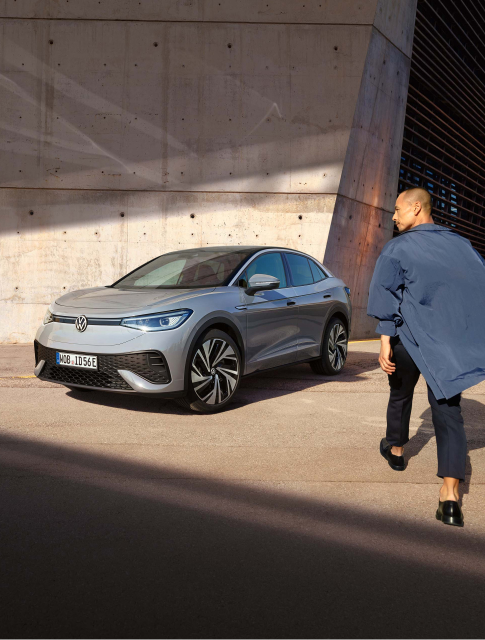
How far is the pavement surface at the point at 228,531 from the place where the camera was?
219 centimetres

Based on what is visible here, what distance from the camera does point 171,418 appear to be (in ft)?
17.7

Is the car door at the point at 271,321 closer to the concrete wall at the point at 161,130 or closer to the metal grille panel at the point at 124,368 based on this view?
the metal grille panel at the point at 124,368

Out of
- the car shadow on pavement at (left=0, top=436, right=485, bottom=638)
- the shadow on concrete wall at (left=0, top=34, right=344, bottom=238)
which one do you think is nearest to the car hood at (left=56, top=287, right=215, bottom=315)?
the car shadow on pavement at (left=0, top=436, right=485, bottom=638)

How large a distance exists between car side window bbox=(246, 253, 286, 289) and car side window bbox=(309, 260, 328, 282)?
0.70 meters

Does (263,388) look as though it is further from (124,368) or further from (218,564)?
(218,564)

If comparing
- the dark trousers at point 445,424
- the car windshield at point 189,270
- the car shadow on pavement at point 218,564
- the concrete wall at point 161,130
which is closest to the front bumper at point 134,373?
the car windshield at point 189,270

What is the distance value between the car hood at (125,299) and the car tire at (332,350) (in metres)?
2.20

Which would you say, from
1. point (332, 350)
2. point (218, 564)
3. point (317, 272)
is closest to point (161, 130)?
point (317, 272)

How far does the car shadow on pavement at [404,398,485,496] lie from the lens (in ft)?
13.9

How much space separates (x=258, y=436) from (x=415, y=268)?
6.77ft

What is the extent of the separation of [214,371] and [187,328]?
0.53m

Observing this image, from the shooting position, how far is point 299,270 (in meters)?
7.37

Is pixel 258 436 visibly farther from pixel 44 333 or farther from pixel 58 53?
pixel 58 53

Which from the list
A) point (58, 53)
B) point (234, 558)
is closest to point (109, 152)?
point (58, 53)
